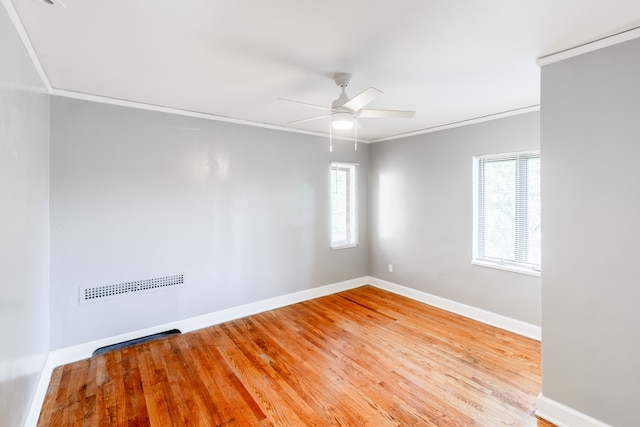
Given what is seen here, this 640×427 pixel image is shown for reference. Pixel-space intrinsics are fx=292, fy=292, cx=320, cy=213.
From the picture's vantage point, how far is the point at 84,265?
2.79 m

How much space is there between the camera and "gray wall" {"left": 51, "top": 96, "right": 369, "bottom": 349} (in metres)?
2.74

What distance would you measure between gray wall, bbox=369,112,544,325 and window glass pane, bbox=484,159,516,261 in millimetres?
190

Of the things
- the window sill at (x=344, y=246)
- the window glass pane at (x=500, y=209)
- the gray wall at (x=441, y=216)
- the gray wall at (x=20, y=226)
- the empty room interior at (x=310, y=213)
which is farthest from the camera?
the window sill at (x=344, y=246)

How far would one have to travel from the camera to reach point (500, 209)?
3.54 m

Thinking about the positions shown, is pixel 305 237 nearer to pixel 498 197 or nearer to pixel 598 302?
pixel 498 197

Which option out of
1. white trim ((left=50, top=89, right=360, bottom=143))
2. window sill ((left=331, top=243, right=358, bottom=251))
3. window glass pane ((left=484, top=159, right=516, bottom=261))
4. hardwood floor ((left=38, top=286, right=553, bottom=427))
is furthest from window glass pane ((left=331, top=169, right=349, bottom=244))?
window glass pane ((left=484, top=159, right=516, bottom=261))

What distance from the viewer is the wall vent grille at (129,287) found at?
282 centimetres

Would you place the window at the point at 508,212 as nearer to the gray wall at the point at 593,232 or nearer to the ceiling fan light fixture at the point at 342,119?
the gray wall at the point at 593,232

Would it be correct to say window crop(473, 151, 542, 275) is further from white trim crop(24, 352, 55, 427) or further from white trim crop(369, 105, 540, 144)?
white trim crop(24, 352, 55, 427)

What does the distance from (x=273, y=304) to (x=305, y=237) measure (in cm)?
105

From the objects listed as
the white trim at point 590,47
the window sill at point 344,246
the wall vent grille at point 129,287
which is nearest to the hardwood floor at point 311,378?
the wall vent grille at point 129,287

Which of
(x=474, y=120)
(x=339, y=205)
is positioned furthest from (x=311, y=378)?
(x=474, y=120)

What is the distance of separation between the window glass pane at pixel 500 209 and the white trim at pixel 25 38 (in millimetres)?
4271

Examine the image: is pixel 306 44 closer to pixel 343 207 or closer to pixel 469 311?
pixel 343 207
